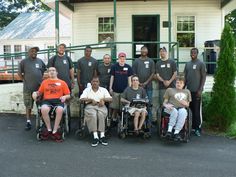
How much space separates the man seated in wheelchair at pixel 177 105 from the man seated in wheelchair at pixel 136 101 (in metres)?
0.47

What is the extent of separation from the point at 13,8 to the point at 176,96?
3915 cm

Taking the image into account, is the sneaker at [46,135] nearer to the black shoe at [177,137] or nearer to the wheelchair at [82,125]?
the wheelchair at [82,125]

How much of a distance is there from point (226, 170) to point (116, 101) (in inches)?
128

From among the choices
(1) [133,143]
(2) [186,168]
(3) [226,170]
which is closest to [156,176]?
(2) [186,168]

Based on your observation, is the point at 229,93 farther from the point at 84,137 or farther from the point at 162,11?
the point at 162,11

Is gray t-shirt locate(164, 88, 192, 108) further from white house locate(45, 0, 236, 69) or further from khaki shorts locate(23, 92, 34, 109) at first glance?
white house locate(45, 0, 236, 69)

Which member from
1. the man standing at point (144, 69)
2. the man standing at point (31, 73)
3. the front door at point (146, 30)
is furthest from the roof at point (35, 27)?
the man standing at point (144, 69)

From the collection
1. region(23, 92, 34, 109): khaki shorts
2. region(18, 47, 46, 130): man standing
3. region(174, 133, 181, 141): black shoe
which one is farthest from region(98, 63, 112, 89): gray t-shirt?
region(174, 133, 181, 141): black shoe

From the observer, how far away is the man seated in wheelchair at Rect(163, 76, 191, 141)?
25.0 feet

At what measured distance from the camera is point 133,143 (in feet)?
25.0

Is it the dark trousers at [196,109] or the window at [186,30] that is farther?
the window at [186,30]

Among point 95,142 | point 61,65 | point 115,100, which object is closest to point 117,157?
point 95,142

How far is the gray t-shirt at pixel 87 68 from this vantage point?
8.79 m

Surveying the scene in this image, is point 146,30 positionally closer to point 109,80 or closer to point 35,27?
point 109,80
